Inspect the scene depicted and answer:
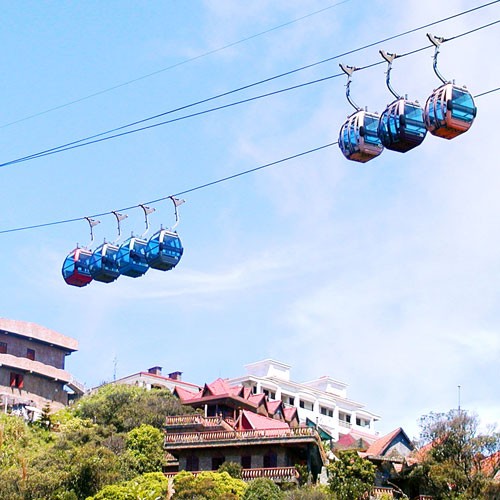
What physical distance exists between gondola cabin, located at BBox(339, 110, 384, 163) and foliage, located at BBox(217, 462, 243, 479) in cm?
3676

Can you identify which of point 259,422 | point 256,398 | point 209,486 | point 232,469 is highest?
point 256,398

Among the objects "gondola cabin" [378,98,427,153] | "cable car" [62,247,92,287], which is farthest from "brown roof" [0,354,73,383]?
"gondola cabin" [378,98,427,153]

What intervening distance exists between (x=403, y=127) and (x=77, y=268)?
620 inches

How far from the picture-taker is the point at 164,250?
43.8m

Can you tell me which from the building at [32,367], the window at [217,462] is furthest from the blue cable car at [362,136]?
the building at [32,367]

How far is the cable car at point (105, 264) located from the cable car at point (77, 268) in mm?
377

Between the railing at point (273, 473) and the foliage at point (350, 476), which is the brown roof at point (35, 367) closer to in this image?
the railing at point (273, 473)

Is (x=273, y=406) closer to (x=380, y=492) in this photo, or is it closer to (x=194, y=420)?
(x=194, y=420)

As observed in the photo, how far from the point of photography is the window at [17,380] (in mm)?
103000

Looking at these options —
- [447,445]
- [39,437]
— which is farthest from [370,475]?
[39,437]

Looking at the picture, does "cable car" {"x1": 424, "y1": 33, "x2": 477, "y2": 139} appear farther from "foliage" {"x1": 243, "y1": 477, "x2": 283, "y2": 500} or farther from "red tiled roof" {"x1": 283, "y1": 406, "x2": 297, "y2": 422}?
"red tiled roof" {"x1": 283, "y1": 406, "x2": 297, "y2": 422}

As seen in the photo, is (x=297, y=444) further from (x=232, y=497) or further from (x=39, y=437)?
(x=39, y=437)

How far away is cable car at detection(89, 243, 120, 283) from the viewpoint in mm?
45156

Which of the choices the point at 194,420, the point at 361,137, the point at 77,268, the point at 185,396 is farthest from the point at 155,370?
the point at 361,137
